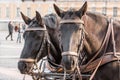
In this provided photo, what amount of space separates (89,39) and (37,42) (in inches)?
30.9

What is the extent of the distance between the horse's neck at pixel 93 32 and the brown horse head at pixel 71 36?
0.14m

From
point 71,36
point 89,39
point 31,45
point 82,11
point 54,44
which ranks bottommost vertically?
point 54,44

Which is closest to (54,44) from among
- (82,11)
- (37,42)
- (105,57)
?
(37,42)

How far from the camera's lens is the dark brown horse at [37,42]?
213 inches

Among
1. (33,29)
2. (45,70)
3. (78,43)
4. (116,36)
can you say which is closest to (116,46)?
(116,36)

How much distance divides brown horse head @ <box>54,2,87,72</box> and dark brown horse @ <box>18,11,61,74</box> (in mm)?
798

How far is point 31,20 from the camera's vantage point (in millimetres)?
5609

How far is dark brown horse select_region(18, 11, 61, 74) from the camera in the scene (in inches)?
213

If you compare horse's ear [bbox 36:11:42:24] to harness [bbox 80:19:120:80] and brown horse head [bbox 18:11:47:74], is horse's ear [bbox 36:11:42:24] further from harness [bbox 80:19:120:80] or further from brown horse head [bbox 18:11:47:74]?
harness [bbox 80:19:120:80]

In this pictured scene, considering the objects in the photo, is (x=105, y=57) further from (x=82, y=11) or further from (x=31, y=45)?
(x=31, y=45)

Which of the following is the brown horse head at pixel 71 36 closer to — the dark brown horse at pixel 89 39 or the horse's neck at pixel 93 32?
the dark brown horse at pixel 89 39

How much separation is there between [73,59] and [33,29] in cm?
107

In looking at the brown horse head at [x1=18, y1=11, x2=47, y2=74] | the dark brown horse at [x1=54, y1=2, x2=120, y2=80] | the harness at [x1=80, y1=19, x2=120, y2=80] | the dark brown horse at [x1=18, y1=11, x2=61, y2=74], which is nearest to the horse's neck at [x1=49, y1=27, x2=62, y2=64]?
the dark brown horse at [x1=18, y1=11, x2=61, y2=74]

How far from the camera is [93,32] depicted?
5.00m
